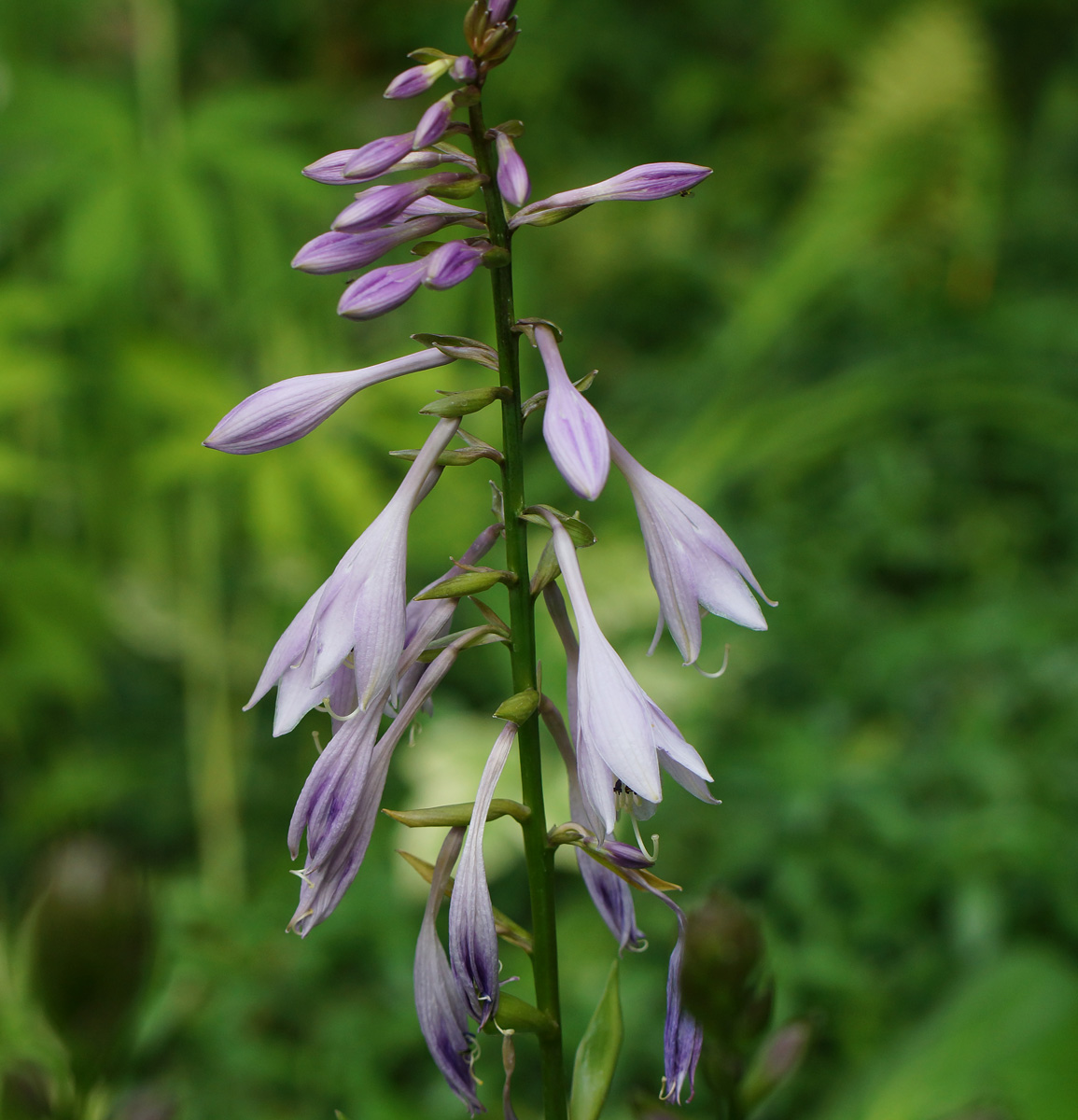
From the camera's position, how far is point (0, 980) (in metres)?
2.34

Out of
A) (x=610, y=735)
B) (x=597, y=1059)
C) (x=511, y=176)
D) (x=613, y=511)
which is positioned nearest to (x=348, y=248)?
(x=511, y=176)

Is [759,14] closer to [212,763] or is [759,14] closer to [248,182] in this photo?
[248,182]

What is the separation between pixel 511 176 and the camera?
0.83 m

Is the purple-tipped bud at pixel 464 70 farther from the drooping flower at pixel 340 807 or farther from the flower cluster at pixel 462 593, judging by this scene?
the drooping flower at pixel 340 807

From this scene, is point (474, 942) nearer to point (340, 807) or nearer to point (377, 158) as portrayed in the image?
point (340, 807)

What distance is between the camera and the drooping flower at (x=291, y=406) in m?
0.89

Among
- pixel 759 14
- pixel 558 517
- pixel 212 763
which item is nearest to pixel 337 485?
pixel 212 763

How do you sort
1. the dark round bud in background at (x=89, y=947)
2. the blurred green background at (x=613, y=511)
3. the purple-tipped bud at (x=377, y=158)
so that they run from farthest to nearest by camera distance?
the blurred green background at (x=613, y=511) < the purple-tipped bud at (x=377, y=158) < the dark round bud in background at (x=89, y=947)

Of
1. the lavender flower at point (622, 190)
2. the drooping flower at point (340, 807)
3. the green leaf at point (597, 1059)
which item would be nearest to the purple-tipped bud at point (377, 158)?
the lavender flower at point (622, 190)

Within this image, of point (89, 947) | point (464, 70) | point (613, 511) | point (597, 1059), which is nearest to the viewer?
point (89, 947)

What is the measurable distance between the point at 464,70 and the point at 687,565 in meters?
0.43

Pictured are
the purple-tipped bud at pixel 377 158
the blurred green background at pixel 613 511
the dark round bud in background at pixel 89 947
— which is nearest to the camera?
the dark round bud in background at pixel 89 947

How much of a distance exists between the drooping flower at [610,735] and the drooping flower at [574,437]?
87mm

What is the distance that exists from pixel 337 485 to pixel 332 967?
1.27 m
